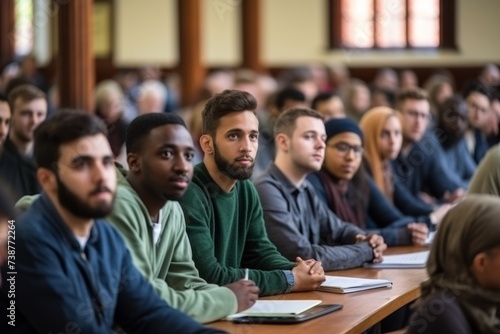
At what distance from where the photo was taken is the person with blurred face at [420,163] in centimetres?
686

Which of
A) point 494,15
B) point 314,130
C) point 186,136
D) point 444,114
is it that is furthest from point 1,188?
point 494,15

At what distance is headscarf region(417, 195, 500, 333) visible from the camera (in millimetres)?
2662

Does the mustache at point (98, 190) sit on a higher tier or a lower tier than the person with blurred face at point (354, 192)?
higher

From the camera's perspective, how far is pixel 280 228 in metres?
4.36

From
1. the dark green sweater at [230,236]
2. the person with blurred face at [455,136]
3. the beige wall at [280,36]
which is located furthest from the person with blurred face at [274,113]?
the beige wall at [280,36]

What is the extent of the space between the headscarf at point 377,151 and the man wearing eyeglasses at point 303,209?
4.27 feet

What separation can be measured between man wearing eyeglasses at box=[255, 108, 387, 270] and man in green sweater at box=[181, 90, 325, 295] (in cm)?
46

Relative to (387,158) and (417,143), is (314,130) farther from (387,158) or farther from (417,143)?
(417,143)

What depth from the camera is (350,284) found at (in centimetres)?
388

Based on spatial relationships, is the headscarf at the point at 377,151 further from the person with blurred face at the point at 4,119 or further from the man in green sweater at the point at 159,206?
the man in green sweater at the point at 159,206

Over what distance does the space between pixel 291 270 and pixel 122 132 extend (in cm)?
532

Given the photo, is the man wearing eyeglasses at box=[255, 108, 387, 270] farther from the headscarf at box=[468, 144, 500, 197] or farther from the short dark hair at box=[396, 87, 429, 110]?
the short dark hair at box=[396, 87, 429, 110]

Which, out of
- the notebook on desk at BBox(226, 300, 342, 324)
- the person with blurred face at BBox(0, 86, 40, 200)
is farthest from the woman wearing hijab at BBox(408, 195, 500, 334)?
the person with blurred face at BBox(0, 86, 40, 200)

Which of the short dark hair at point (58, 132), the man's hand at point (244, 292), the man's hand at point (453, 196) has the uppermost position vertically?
the short dark hair at point (58, 132)
